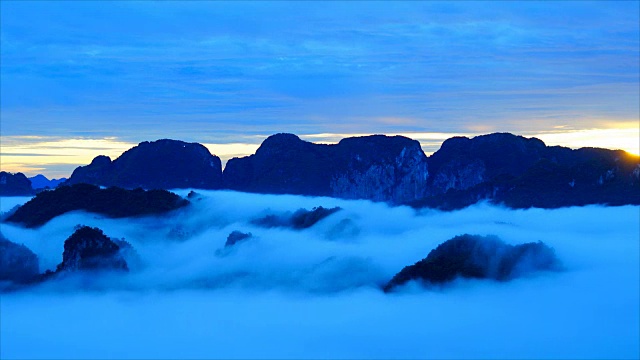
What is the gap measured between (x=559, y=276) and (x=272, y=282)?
31.1 meters

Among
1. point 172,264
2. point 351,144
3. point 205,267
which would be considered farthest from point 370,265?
point 351,144

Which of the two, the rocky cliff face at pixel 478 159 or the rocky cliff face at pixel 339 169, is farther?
the rocky cliff face at pixel 339 169

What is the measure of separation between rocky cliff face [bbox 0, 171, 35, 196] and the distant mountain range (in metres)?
0.21

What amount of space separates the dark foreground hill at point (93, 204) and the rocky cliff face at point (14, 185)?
4270 cm

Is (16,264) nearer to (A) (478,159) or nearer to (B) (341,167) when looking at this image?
(B) (341,167)

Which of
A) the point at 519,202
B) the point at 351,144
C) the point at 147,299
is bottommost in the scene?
the point at 147,299

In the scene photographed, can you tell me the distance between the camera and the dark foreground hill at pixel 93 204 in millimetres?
114312

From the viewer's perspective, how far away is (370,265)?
80250mm

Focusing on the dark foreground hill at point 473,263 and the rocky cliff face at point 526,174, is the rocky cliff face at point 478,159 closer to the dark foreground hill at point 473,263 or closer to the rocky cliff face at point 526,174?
the rocky cliff face at point 526,174

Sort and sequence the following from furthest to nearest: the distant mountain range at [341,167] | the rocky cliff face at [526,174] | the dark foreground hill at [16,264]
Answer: the distant mountain range at [341,167], the rocky cliff face at [526,174], the dark foreground hill at [16,264]

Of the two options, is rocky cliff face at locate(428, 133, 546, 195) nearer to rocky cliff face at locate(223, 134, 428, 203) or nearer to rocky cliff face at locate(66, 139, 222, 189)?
rocky cliff face at locate(223, 134, 428, 203)

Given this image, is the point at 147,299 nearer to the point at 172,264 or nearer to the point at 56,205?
the point at 172,264

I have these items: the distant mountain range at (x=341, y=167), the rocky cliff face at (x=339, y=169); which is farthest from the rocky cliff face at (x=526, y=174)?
the rocky cliff face at (x=339, y=169)

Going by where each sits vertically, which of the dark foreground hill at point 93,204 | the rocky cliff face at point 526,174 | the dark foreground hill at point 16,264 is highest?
the rocky cliff face at point 526,174
